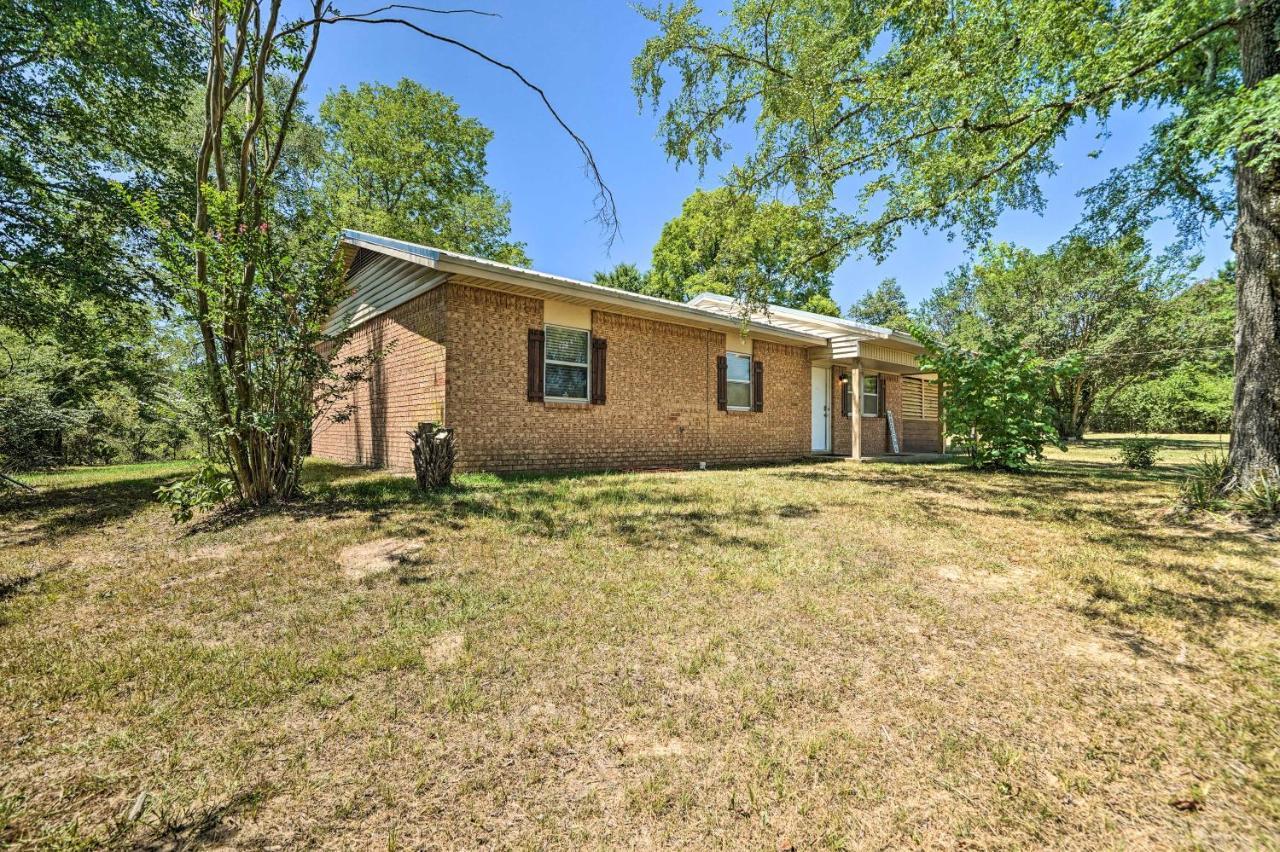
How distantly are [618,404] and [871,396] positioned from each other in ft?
29.3

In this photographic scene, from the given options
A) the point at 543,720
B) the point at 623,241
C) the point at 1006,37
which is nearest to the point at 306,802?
the point at 543,720

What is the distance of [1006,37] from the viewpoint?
232 inches

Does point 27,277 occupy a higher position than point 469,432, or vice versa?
point 27,277

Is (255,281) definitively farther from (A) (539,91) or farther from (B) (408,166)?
(B) (408,166)

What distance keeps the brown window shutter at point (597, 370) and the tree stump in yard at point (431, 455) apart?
9.94ft

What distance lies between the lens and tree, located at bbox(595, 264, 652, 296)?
2745 cm

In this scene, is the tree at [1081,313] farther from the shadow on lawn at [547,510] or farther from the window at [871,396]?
the shadow on lawn at [547,510]

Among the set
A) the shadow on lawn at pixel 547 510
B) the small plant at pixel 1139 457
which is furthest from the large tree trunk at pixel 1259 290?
the small plant at pixel 1139 457

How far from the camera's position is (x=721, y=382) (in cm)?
1063

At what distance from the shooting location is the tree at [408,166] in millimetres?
19969

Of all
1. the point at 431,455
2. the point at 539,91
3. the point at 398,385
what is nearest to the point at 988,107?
the point at 539,91

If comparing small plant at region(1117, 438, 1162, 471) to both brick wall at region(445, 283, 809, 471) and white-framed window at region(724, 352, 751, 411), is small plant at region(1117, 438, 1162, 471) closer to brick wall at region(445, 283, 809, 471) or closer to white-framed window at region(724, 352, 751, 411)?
brick wall at region(445, 283, 809, 471)

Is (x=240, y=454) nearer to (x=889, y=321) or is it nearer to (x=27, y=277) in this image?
(x=27, y=277)

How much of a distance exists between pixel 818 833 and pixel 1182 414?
38478 mm
